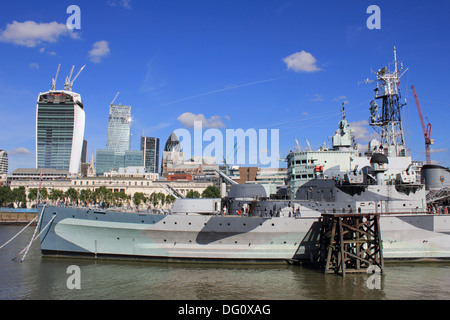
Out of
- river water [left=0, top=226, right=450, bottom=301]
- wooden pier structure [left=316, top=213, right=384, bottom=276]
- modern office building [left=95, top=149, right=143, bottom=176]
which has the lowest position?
river water [left=0, top=226, right=450, bottom=301]

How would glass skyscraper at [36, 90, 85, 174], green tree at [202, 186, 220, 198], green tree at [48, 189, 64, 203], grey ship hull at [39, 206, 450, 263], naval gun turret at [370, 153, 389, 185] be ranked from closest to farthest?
grey ship hull at [39, 206, 450, 263] → naval gun turret at [370, 153, 389, 185] → green tree at [48, 189, 64, 203] → green tree at [202, 186, 220, 198] → glass skyscraper at [36, 90, 85, 174]

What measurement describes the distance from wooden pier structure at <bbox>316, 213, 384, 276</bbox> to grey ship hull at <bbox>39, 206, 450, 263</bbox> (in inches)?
33.6

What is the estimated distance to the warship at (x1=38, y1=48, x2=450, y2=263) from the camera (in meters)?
19.5

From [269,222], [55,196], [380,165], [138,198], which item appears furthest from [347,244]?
[55,196]

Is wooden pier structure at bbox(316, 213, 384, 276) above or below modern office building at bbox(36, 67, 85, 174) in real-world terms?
below

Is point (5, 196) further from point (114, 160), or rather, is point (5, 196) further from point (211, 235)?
point (114, 160)

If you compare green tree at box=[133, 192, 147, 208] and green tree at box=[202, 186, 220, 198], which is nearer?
green tree at box=[133, 192, 147, 208]

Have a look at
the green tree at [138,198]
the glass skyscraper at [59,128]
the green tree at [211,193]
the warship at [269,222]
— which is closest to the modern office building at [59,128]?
the glass skyscraper at [59,128]

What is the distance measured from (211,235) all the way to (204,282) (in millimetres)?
3888

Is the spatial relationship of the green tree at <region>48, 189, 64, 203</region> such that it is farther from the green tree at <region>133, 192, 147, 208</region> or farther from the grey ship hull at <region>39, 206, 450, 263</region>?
the grey ship hull at <region>39, 206, 450, 263</region>

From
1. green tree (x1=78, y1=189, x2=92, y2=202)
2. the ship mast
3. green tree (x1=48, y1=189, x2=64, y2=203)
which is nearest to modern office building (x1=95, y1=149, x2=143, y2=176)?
green tree (x1=48, y1=189, x2=64, y2=203)

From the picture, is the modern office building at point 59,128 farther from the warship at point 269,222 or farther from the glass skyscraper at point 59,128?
the warship at point 269,222
